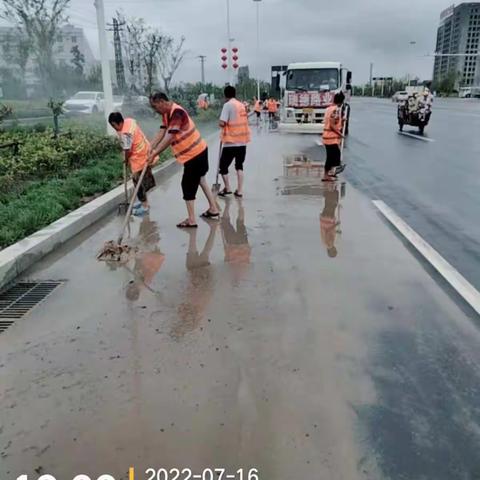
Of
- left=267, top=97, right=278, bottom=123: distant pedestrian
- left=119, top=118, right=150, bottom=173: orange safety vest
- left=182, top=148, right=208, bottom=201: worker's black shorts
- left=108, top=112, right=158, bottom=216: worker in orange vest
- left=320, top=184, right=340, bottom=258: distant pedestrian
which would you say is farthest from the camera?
left=267, top=97, right=278, bottom=123: distant pedestrian

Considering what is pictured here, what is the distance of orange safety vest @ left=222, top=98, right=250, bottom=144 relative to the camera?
802 cm

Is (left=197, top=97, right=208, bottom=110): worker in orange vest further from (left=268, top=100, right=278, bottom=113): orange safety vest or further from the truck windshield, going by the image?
the truck windshield

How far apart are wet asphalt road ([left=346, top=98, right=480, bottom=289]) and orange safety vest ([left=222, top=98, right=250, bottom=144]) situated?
2354mm

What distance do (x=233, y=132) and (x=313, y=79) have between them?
12.6m

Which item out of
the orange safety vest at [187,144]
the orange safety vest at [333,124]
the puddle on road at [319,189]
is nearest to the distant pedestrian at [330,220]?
the puddle on road at [319,189]

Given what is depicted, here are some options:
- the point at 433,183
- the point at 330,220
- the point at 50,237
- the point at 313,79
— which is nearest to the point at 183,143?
the point at 50,237

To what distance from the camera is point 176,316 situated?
13.3ft

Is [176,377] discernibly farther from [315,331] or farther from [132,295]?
[132,295]

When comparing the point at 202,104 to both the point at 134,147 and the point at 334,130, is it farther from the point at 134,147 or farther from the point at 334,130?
the point at 134,147

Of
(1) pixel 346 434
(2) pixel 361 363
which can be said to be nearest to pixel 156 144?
(2) pixel 361 363

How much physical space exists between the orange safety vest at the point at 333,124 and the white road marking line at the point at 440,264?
266cm

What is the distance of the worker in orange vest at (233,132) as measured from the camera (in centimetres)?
796

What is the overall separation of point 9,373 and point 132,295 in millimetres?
1347

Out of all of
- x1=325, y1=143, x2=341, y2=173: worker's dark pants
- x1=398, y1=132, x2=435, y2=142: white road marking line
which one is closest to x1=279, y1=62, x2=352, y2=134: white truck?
x1=398, y1=132, x2=435, y2=142: white road marking line
